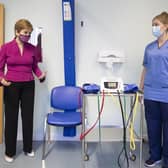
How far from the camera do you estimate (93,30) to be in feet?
12.4

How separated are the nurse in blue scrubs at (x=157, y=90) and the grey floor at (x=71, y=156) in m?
0.29

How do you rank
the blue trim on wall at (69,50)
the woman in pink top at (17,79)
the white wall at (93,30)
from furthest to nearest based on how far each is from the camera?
the white wall at (93,30) < the blue trim on wall at (69,50) < the woman in pink top at (17,79)

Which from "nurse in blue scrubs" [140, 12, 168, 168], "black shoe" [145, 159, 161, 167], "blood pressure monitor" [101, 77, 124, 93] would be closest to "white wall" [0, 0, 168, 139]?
"nurse in blue scrubs" [140, 12, 168, 168]

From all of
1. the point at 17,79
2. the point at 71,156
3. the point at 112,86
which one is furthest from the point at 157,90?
the point at 17,79

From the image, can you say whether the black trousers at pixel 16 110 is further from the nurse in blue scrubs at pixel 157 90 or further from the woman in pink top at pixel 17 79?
the nurse in blue scrubs at pixel 157 90

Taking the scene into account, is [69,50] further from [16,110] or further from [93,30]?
[16,110]

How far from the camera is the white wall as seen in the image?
376cm

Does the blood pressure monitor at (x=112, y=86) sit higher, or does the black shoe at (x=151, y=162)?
the blood pressure monitor at (x=112, y=86)

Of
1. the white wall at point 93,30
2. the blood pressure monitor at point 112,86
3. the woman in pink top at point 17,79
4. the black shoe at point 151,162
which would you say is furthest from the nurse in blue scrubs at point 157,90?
the woman in pink top at point 17,79

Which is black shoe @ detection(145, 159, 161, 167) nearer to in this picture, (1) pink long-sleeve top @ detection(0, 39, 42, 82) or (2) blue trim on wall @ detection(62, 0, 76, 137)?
(2) blue trim on wall @ detection(62, 0, 76, 137)

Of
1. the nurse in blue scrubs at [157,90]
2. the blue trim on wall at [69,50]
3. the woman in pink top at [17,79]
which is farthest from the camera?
the blue trim on wall at [69,50]

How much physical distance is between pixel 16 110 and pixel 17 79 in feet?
1.10

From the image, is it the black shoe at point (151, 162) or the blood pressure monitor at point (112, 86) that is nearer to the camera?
the blood pressure monitor at point (112, 86)

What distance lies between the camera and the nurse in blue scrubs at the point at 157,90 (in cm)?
286
